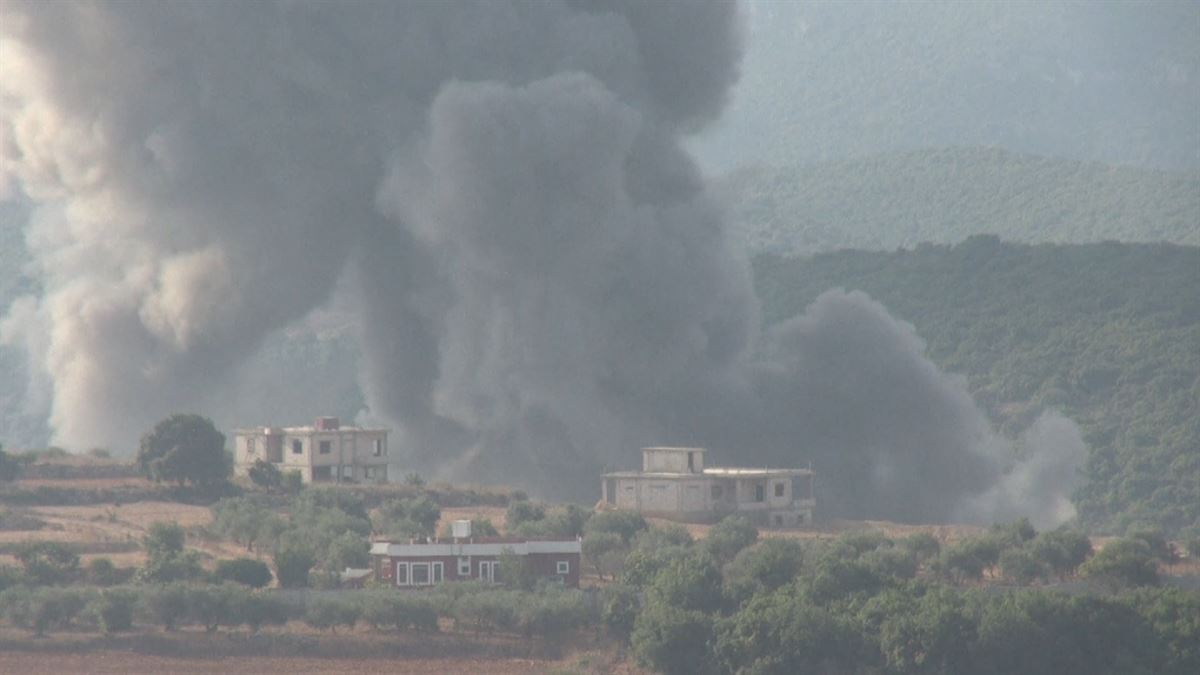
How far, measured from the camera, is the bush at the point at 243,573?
56.4 m

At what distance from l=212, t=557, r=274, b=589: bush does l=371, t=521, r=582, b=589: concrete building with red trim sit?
9.05 ft

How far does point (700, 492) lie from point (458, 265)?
11.2 metres

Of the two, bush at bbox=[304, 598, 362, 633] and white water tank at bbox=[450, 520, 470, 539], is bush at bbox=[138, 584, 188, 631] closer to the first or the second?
bush at bbox=[304, 598, 362, 633]

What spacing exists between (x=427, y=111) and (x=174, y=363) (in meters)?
10.4

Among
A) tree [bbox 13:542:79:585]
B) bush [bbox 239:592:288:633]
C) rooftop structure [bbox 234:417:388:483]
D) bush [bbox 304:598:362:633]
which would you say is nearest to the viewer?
bush [bbox 239:592:288:633]

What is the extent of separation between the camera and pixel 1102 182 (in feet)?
547

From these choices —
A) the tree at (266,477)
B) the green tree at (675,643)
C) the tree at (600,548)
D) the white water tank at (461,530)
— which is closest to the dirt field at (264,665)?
the green tree at (675,643)

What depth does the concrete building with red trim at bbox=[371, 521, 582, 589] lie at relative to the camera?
58.3 m

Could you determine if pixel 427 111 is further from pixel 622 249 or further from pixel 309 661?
pixel 309 661

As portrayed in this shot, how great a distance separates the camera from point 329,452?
7725 centimetres

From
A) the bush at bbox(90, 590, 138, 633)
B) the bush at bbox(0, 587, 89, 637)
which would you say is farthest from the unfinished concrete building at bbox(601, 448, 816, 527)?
the bush at bbox(0, 587, 89, 637)

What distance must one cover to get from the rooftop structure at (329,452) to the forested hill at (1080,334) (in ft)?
76.5

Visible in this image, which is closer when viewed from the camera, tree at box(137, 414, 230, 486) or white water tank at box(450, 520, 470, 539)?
white water tank at box(450, 520, 470, 539)

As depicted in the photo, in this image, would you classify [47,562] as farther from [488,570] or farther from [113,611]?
[488,570]
